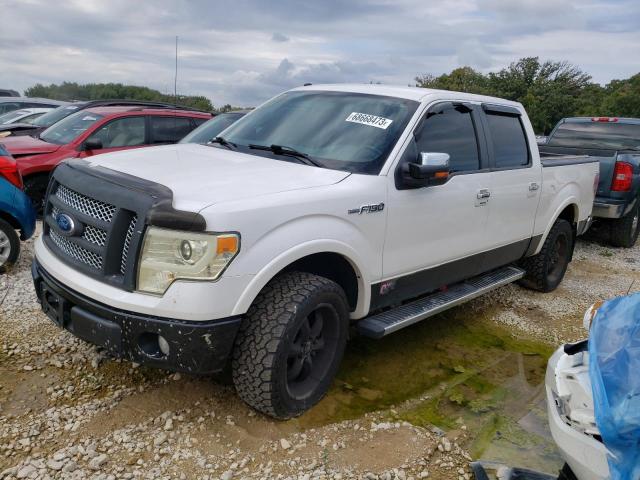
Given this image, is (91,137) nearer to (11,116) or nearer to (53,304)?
(53,304)

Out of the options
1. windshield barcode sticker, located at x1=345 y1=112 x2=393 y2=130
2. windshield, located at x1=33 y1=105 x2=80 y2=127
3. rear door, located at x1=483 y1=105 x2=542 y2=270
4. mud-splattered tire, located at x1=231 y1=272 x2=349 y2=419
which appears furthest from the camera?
windshield, located at x1=33 y1=105 x2=80 y2=127

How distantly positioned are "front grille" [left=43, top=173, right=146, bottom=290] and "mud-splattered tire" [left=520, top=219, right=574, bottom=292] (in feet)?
14.3

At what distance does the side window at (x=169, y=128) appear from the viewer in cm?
820

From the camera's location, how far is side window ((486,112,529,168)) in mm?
4660

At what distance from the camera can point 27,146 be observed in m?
7.40

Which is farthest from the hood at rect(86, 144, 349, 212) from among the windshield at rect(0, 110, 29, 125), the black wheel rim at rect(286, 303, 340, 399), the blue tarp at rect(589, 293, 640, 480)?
the windshield at rect(0, 110, 29, 125)

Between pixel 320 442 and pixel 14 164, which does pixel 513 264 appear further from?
pixel 14 164

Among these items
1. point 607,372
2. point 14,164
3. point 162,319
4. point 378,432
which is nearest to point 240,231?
point 162,319

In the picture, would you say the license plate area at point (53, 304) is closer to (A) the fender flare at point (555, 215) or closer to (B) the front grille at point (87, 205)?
(B) the front grille at point (87, 205)

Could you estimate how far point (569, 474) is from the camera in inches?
93.0

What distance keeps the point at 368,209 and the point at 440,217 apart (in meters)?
0.79

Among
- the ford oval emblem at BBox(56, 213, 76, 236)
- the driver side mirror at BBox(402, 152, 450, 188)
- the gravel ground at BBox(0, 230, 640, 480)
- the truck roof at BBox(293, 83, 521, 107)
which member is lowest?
the gravel ground at BBox(0, 230, 640, 480)

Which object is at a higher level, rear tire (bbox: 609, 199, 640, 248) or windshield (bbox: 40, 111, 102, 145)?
windshield (bbox: 40, 111, 102, 145)

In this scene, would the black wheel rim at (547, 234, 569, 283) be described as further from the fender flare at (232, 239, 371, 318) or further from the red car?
the red car
